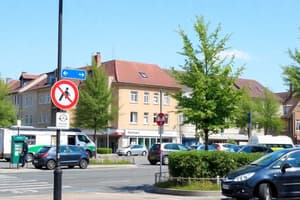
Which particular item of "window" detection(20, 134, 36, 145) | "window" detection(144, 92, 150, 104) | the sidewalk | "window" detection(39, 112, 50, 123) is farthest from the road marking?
"window" detection(39, 112, 50, 123)

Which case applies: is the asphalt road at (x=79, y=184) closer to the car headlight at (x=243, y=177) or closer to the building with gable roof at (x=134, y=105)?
the car headlight at (x=243, y=177)

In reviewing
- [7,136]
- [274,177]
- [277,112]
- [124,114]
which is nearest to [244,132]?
[277,112]

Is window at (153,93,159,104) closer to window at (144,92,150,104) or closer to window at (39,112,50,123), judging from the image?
window at (144,92,150,104)

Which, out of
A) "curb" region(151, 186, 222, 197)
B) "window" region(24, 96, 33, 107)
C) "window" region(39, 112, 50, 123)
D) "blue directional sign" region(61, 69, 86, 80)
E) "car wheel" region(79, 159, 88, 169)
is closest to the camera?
"blue directional sign" region(61, 69, 86, 80)

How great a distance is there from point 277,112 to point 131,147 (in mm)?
24881

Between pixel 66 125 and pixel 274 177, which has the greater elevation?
pixel 66 125

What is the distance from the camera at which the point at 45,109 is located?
87688 millimetres

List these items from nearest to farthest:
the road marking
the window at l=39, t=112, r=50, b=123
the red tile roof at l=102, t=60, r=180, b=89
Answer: the road marking, the red tile roof at l=102, t=60, r=180, b=89, the window at l=39, t=112, r=50, b=123

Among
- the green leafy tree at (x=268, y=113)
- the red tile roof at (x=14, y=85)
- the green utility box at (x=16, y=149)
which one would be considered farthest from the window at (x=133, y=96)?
the green utility box at (x=16, y=149)

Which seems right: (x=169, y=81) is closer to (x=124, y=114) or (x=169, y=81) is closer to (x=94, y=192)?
(x=124, y=114)

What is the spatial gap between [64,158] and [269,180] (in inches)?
859

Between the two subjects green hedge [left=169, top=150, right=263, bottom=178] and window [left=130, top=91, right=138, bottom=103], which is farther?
window [left=130, top=91, right=138, bottom=103]

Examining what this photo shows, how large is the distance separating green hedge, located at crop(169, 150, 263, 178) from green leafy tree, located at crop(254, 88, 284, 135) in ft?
201

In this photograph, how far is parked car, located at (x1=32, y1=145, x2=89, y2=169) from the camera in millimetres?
35594
